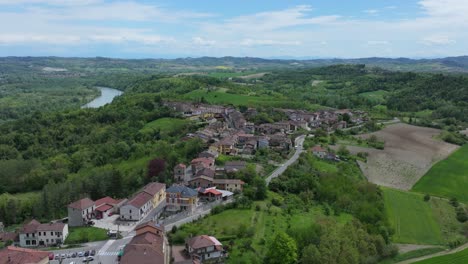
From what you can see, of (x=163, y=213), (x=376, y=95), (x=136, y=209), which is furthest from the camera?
(x=376, y=95)

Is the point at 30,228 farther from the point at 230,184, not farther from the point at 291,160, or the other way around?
the point at 291,160

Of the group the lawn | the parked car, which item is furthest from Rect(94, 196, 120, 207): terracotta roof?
the parked car

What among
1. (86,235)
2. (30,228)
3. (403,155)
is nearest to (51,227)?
(30,228)

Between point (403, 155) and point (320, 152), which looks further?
point (403, 155)

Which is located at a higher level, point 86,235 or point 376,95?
point 376,95

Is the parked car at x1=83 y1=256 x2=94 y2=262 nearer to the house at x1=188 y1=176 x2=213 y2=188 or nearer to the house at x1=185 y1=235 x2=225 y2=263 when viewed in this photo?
the house at x1=185 y1=235 x2=225 y2=263

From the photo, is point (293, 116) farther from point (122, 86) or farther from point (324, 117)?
point (122, 86)

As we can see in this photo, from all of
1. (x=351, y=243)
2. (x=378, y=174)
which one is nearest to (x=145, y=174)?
(x=351, y=243)
